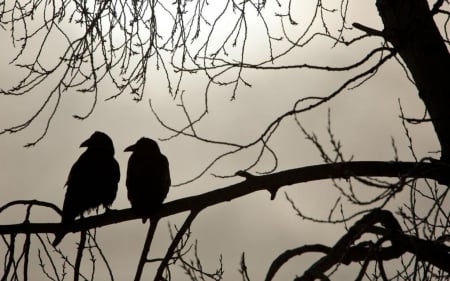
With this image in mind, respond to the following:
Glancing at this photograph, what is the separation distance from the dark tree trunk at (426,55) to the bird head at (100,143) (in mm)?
4524

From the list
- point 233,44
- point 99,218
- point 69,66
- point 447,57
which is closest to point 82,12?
point 69,66

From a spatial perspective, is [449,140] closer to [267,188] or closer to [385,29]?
[385,29]

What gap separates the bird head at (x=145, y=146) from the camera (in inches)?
296

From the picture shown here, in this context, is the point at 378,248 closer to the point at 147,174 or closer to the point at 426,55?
the point at 426,55

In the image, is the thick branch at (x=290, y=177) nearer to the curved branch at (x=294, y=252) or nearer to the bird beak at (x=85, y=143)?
the curved branch at (x=294, y=252)

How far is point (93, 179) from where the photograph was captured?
7621 millimetres

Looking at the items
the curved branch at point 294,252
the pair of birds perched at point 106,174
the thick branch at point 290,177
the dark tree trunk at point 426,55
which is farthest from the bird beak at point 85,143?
the curved branch at point 294,252

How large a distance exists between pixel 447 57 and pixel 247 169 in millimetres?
1376

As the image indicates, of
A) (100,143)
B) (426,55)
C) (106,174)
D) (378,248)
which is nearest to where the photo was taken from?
(378,248)

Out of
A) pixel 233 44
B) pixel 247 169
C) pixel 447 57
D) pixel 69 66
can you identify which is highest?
pixel 233 44

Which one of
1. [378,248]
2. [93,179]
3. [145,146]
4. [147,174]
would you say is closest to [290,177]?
[378,248]

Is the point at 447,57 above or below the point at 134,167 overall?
below

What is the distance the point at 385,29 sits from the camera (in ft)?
13.7

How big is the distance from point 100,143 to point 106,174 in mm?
491
